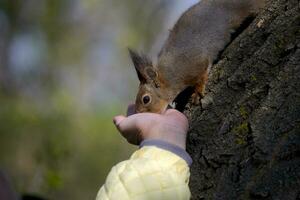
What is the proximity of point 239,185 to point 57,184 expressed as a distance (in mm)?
4270

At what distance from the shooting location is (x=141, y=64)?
3641 millimetres

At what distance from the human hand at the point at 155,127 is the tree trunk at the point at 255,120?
0.10 metres

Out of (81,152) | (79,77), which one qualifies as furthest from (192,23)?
(79,77)

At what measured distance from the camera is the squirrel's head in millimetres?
3570

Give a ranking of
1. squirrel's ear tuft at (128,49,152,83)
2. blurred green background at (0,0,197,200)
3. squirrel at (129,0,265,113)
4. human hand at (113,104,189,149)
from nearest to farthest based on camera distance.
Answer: human hand at (113,104,189,149)
squirrel's ear tuft at (128,49,152,83)
squirrel at (129,0,265,113)
blurred green background at (0,0,197,200)

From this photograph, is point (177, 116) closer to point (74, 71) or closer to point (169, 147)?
point (169, 147)

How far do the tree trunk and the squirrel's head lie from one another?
1.26m

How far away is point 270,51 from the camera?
2037 millimetres

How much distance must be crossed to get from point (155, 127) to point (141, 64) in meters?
1.68

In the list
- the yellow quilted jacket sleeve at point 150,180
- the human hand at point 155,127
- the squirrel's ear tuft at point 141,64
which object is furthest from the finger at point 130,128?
the squirrel's ear tuft at point 141,64

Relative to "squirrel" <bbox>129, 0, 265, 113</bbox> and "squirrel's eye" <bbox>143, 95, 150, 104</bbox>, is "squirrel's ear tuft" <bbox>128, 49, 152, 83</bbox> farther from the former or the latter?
"squirrel's eye" <bbox>143, 95, 150, 104</bbox>

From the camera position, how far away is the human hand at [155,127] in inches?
77.2

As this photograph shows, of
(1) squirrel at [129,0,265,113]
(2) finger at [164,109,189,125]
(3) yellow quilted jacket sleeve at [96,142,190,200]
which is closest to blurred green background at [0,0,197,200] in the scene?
(1) squirrel at [129,0,265,113]

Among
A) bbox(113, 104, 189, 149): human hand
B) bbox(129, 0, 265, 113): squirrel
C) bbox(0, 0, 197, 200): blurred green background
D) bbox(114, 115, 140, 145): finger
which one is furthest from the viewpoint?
bbox(0, 0, 197, 200): blurred green background
